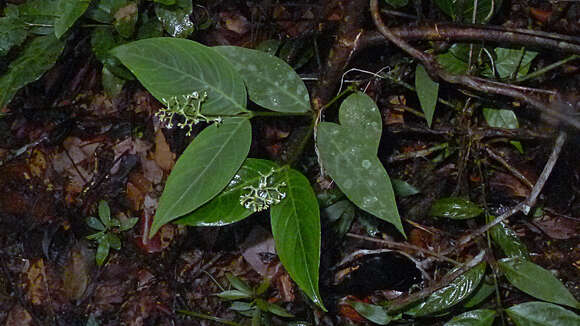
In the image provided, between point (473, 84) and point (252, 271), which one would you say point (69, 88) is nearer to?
point (252, 271)

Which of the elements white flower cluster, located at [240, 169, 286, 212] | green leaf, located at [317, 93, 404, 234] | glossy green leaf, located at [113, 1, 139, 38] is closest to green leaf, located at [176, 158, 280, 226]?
white flower cluster, located at [240, 169, 286, 212]

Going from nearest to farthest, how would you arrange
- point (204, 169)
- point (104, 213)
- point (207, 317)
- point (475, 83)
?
1. point (204, 169)
2. point (475, 83)
3. point (207, 317)
4. point (104, 213)

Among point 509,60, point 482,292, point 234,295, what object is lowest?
point 234,295

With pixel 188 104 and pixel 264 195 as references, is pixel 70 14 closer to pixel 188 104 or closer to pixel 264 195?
pixel 188 104

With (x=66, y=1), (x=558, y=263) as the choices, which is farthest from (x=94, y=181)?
(x=558, y=263)

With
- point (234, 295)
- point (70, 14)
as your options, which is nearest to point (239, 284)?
point (234, 295)

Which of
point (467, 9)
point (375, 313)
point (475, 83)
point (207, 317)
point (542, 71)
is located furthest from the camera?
point (207, 317)
